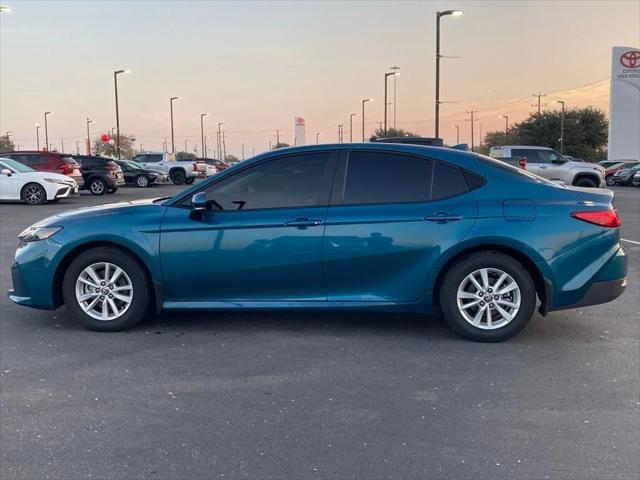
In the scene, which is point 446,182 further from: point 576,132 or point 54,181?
point 576,132

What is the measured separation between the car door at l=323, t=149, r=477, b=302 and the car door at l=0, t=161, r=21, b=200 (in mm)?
17580

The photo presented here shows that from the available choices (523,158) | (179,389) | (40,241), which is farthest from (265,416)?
(523,158)

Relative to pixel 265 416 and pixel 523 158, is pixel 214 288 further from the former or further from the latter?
pixel 523 158

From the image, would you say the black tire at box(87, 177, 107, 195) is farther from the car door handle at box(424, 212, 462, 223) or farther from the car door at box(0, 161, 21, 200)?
the car door handle at box(424, 212, 462, 223)

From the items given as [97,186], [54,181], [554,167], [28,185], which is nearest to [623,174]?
[554,167]

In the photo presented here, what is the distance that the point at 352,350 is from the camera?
5.11 meters

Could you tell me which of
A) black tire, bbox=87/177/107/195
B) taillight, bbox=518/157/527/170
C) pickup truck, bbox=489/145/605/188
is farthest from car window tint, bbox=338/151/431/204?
black tire, bbox=87/177/107/195

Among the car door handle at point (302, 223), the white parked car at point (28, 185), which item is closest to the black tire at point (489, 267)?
the car door handle at point (302, 223)

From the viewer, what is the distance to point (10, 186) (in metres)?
20.2

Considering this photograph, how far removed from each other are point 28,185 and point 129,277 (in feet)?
54.2

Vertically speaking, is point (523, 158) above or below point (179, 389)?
above

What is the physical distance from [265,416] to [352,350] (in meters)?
1.40

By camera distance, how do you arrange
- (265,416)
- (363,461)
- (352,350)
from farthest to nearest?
1. (352,350)
2. (265,416)
3. (363,461)

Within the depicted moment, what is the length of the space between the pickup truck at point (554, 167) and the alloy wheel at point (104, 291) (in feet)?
68.9
